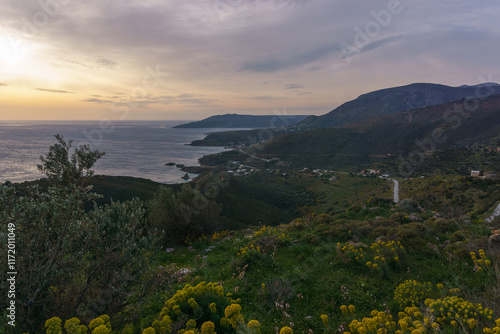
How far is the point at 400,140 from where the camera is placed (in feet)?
281

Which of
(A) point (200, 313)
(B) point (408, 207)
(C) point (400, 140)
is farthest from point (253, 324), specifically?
(C) point (400, 140)

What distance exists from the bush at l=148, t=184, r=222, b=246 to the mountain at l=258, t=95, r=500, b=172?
54385 mm

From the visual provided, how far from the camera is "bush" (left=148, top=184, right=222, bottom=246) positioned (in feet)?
31.4

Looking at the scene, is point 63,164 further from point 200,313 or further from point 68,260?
point 200,313

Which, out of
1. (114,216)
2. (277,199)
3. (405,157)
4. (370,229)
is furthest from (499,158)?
(114,216)

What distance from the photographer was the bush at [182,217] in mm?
9578

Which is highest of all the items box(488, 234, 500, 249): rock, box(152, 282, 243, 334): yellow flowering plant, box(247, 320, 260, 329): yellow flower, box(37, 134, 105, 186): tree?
box(37, 134, 105, 186): tree

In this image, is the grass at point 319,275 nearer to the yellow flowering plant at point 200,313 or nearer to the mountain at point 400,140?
the yellow flowering plant at point 200,313

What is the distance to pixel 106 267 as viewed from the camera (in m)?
3.48

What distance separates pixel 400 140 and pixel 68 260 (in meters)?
99.2

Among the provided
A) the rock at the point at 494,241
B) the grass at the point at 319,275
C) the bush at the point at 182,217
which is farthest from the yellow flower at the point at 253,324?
the bush at the point at 182,217

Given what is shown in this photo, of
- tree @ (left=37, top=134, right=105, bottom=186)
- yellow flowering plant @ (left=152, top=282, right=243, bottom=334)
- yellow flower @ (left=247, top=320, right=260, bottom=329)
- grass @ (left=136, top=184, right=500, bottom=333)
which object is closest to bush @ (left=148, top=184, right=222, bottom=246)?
grass @ (left=136, top=184, right=500, bottom=333)

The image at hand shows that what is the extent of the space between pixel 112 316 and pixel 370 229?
7.75 metres

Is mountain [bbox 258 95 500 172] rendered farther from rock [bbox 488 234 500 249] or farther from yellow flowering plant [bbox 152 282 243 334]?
yellow flowering plant [bbox 152 282 243 334]
